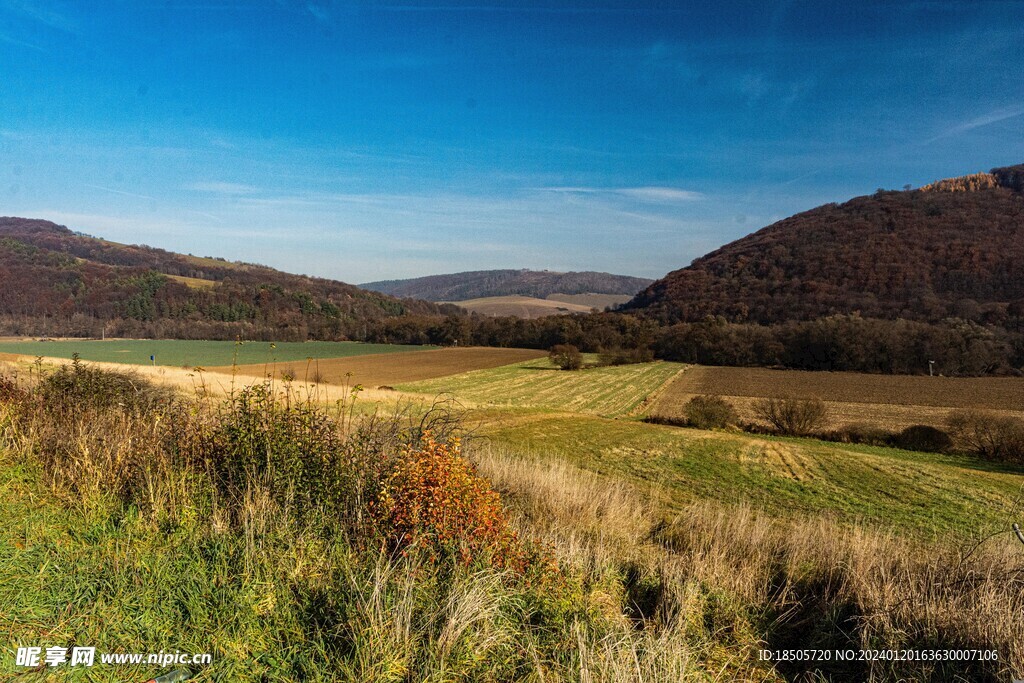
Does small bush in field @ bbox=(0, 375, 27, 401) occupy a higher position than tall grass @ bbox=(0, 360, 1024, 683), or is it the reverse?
small bush in field @ bbox=(0, 375, 27, 401)

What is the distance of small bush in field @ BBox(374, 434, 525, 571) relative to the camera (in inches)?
178

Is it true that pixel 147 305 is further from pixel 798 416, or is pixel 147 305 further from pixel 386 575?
pixel 386 575

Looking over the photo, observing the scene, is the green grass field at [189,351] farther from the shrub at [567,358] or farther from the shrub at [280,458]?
the shrub at [280,458]

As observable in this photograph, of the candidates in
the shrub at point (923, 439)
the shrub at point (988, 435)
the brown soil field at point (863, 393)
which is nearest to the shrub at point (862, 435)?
the shrub at point (923, 439)

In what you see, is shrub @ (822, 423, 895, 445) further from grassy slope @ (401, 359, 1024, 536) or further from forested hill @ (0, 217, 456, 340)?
forested hill @ (0, 217, 456, 340)

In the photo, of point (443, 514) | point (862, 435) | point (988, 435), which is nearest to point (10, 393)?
point (443, 514)

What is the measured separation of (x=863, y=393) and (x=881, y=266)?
71.4 meters

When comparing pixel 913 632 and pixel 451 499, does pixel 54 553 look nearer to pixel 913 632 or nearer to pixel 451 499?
pixel 451 499

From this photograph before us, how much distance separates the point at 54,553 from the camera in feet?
13.6

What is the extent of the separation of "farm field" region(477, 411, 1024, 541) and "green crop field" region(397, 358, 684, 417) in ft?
51.7

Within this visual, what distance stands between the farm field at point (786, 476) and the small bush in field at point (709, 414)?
7.03 m

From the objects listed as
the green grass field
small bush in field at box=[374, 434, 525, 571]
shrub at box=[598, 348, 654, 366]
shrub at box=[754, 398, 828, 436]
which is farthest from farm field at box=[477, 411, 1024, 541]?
the green grass field

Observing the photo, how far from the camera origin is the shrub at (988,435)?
29844mm

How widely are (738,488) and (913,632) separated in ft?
49.4
